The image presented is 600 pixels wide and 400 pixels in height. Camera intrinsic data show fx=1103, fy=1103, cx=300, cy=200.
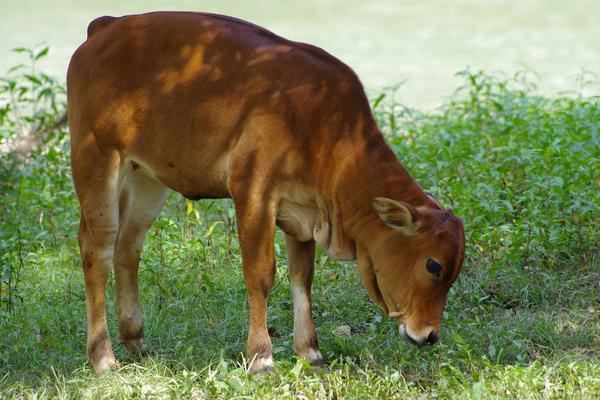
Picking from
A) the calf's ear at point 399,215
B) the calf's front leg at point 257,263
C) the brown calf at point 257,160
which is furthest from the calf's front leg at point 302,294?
the calf's ear at point 399,215

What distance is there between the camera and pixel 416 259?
495cm

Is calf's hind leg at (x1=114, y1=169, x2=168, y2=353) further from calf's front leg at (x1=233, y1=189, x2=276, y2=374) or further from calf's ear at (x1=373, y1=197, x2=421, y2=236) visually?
calf's ear at (x1=373, y1=197, x2=421, y2=236)

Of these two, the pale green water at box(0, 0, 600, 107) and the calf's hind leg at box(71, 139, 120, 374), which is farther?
the pale green water at box(0, 0, 600, 107)

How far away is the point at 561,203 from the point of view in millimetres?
6625

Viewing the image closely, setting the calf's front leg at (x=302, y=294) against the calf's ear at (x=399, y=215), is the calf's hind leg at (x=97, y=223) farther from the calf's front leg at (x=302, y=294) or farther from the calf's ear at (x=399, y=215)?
the calf's ear at (x=399, y=215)

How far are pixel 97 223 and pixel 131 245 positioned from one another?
1.29 feet

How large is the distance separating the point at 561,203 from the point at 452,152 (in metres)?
1.26

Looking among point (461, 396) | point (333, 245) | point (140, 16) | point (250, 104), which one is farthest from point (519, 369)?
point (140, 16)

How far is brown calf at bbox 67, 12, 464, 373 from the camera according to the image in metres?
5.01

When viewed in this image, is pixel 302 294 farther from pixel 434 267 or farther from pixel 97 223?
pixel 97 223

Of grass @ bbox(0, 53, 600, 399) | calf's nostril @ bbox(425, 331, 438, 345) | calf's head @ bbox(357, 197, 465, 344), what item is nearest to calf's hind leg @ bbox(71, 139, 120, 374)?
grass @ bbox(0, 53, 600, 399)

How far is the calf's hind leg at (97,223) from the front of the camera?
17.8ft

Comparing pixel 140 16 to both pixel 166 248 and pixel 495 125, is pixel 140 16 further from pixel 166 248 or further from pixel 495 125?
pixel 495 125

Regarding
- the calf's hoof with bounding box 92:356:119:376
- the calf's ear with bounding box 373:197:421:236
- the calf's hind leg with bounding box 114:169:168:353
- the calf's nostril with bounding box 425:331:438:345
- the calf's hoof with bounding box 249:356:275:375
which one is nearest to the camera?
the calf's ear with bounding box 373:197:421:236
